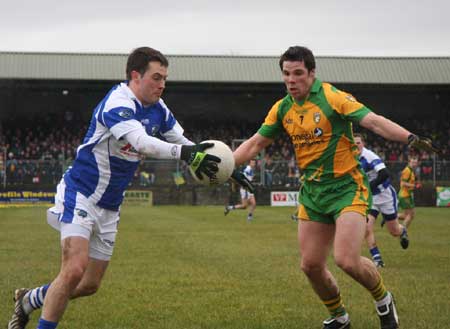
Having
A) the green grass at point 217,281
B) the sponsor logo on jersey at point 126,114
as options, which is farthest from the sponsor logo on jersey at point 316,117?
the green grass at point 217,281

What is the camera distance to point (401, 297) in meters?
9.62

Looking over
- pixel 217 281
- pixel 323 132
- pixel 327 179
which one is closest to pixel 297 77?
pixel 323 132

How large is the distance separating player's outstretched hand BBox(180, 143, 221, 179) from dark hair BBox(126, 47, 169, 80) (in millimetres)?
907

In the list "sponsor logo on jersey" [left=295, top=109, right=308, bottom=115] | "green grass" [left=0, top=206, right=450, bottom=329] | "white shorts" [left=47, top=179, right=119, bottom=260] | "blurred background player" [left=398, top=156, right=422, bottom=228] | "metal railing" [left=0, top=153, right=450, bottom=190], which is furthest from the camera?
"metal railing" [left=0, top=153, right=450, bottom=190]

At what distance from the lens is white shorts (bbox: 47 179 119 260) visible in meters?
6.33

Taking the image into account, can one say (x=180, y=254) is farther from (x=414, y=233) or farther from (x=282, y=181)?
(x=282, y=181)

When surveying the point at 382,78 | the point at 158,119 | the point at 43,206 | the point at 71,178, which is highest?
the point at 382,78

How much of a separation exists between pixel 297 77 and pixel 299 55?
7.8 inches

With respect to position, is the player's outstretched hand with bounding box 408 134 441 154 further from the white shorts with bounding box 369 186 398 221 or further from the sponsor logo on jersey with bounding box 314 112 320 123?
the white shorts with bounding box 369 186 398 221

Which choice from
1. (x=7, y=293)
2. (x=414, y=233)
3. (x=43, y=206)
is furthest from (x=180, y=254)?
(x=43, y=206)

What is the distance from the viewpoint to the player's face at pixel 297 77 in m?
7.13

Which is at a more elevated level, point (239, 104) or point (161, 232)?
point (239, 104)

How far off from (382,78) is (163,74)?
4310cm

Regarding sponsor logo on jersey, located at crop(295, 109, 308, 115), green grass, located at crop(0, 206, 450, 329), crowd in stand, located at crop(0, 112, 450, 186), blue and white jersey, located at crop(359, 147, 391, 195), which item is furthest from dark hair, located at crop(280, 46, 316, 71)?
crowd in stand, located at crop(0, 112, 450, 186)
